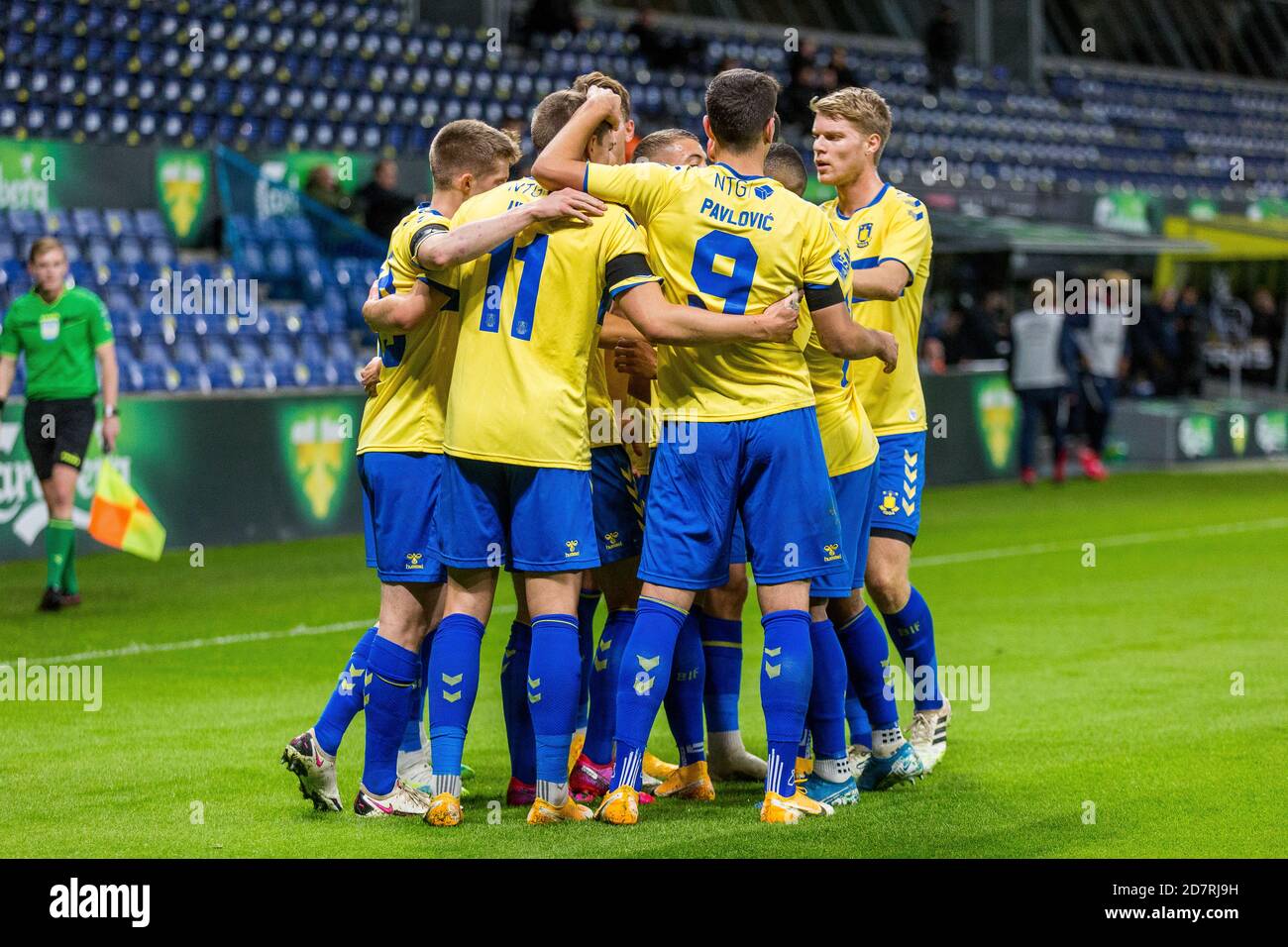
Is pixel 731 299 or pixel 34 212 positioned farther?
pixel 34 212

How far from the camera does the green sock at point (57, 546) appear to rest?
10.3 meters

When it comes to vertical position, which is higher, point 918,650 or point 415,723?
point 918,650

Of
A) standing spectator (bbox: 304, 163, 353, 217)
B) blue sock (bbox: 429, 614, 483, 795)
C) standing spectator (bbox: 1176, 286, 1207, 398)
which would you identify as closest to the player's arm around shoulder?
blue sock (bbox: 429, 614, 483, 795)

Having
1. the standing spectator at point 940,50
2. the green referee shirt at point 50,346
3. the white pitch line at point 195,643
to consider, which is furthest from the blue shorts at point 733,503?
the standing spectator at point 940,50

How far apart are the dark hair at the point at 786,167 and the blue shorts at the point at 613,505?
1077 millimetres

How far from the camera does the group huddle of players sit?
5.27 metres

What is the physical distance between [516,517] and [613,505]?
0.48 metres

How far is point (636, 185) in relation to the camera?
5.29 m

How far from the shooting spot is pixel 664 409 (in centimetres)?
545

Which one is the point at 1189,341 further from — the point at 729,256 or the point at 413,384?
the point at 413,384

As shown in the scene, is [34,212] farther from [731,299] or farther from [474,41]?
[731,299]

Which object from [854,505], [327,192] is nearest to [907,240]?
[854,505]
